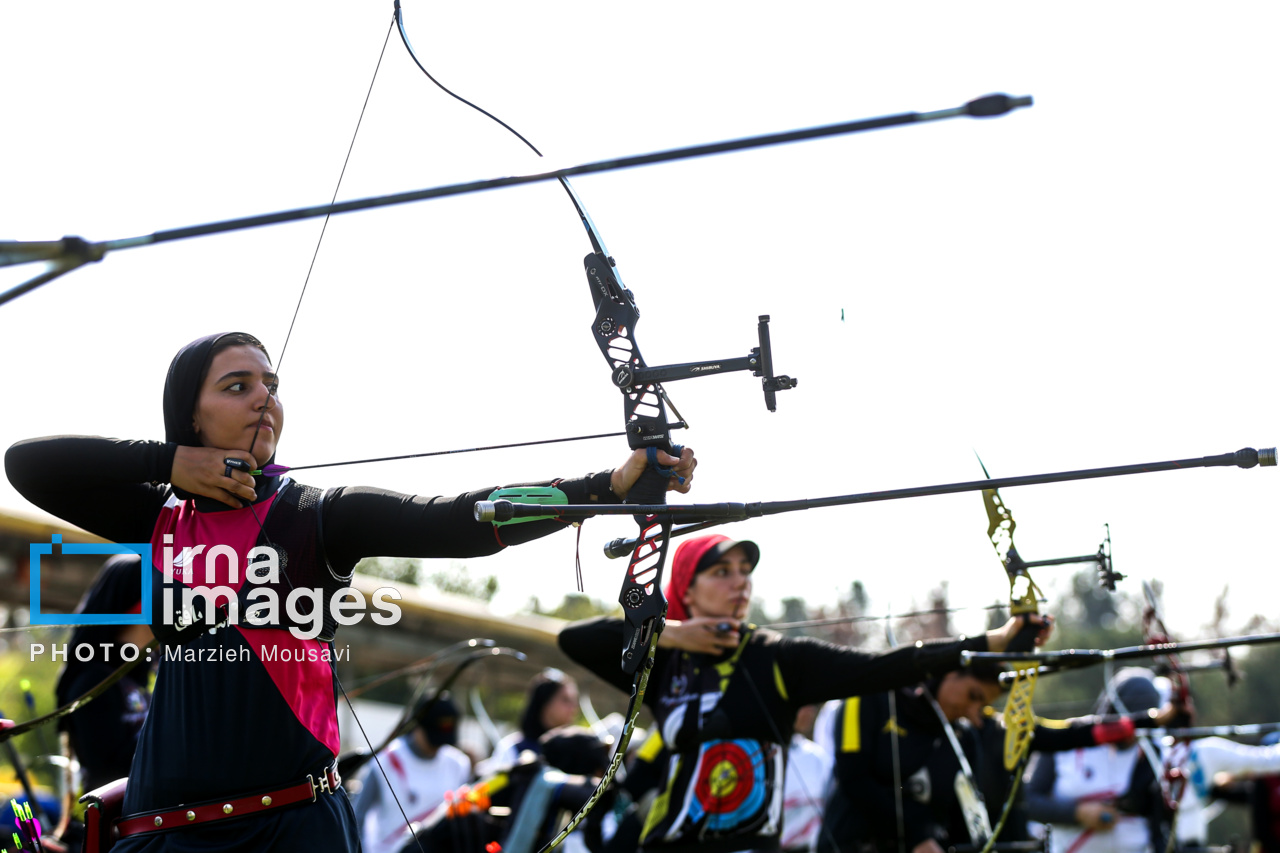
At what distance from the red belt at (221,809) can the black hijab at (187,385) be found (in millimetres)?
607

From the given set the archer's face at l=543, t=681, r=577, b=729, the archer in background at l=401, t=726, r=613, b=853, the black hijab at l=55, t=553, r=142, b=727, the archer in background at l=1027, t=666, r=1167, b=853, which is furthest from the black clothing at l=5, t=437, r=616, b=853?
the archer in background at l=1027, t=666, r=1167, b=853

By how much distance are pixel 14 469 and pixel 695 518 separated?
137 centimetres

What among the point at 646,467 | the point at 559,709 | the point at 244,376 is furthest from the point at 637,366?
the point at 559,709

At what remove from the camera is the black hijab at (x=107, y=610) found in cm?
355

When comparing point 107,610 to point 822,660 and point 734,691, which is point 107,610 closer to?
point 734,691

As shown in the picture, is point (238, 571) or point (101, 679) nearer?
point (238, 571)

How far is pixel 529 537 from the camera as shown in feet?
7.38

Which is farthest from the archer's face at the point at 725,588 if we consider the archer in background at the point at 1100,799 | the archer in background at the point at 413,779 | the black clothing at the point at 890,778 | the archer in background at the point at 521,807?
the archer in background at the point at 1100,799

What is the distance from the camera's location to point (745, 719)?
3586mm

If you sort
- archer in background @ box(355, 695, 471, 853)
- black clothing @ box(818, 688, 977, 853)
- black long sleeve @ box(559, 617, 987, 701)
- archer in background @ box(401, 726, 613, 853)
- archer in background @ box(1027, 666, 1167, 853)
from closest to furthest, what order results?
black long sleeve @ box(559, 617, 987, 701) → black clothing @ box(818, 688, 977, 853) → archer in background @ box(401, 726, 613, 853) → archer in background @ box(1027, 666, 1167, 853) → archer in background @ box(355, 695, 471, 853)

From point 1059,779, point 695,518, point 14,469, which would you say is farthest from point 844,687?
point 1059,779

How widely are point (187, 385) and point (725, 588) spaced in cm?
188

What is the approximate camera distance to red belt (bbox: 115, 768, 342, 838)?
6.99ft

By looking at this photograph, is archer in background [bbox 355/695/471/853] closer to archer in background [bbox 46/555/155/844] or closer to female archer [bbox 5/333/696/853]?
archer in background [bbox 46/555/155/844]
